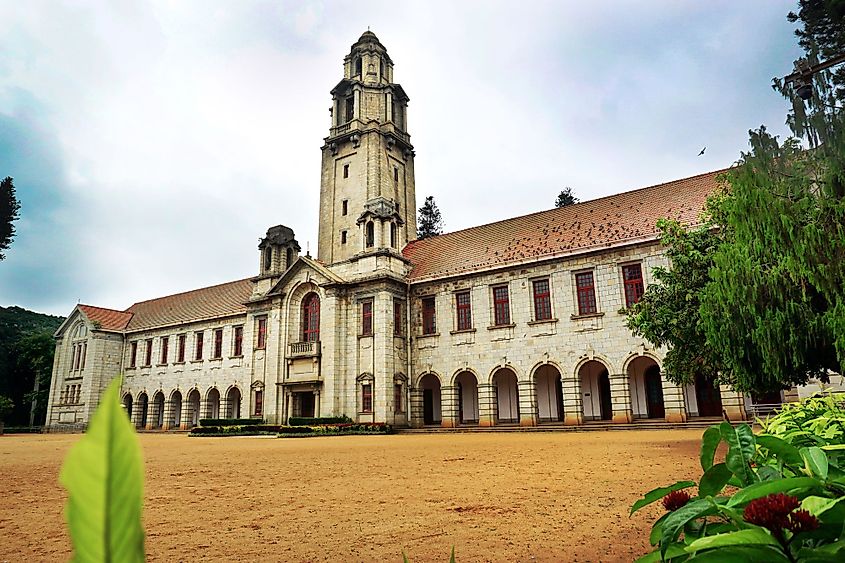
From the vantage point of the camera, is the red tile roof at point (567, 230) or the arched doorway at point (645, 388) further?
the arched doorway at point (645, 388)

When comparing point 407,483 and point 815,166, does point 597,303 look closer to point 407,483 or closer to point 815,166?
point 815,166

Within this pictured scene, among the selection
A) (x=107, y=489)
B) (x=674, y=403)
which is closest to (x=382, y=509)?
(x=107, y=489)

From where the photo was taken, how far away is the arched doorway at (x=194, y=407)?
3727cm

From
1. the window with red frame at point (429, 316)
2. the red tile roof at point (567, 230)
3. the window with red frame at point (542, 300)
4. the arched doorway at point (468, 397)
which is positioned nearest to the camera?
the red tile roof at point (567, 230)

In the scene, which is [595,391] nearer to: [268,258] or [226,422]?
[226,422]

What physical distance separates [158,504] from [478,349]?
2058 cm

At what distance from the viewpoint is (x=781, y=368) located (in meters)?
10.2

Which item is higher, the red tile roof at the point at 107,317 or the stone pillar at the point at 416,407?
the red tile roof at the point at 107,317

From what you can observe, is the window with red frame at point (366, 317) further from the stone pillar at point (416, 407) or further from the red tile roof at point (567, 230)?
the stone pillar at point (416, 407)

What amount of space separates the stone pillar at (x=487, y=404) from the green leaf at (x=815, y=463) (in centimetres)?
2469

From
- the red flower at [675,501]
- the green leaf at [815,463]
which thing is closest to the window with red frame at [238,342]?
the red flower at [675,501]

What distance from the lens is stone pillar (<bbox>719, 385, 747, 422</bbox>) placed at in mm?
20859

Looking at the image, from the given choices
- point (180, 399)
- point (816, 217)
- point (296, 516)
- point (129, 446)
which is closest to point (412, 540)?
point (296, 516)

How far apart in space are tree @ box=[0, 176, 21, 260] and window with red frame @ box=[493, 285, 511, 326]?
119 feet
